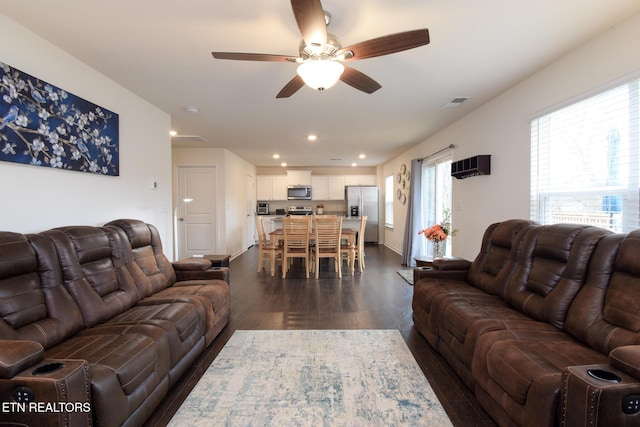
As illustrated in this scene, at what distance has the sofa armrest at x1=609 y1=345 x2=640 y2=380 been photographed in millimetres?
1053

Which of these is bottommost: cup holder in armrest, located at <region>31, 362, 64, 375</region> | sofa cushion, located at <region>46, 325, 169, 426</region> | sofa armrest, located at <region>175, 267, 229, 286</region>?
sofa cushion, located at <region>46, 325, 169, 426</region>

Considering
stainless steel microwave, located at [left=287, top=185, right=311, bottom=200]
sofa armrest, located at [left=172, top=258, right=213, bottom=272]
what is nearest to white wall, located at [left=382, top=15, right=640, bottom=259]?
sofa armrest, located at [left=172, top=258, right=213, bottom=272]

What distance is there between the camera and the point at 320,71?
5.83ft

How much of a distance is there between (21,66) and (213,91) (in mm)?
1420

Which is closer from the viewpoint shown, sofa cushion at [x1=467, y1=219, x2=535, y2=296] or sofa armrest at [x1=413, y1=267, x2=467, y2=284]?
sofa cushion at [x1=467, y1=219, x2=535, y2=296]

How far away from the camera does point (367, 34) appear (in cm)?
201

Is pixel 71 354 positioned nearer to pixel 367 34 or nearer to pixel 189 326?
pixel 189 326

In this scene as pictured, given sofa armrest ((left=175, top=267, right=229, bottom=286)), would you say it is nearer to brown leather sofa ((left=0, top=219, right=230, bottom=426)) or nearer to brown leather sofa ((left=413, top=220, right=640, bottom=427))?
brown leather sofa ((left=0, top=219, right=230, bottom=426))

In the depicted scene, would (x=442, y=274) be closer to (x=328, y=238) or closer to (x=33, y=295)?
(x=328, y=238)

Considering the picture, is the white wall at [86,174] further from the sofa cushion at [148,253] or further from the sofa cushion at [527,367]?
the sofa cushion at [527,367]

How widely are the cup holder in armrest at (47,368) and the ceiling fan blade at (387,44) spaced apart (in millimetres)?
2105

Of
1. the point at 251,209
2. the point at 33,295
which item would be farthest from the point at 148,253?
the point at 251,209

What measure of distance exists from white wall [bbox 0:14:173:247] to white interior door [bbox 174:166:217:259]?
202 centimetres

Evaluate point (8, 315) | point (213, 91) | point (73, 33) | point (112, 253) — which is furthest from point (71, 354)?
point (213, 91)
